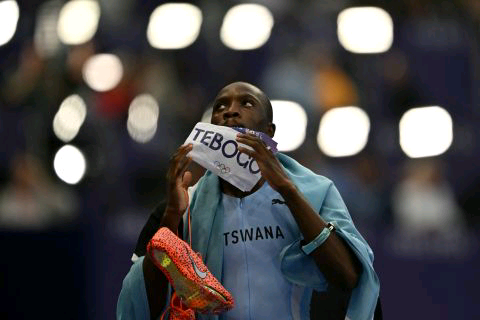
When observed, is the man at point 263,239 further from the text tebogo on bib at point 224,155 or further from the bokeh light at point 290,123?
the bokeh light at point 290,123

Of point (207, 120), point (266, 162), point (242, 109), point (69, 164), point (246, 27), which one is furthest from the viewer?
point (246, 27)

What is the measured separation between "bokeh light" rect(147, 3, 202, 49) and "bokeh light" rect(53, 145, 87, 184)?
161cm

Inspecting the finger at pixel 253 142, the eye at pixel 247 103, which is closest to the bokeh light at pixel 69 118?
the eye at pixel 247 103

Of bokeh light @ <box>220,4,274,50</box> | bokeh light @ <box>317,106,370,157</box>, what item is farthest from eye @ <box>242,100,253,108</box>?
bokeh light @ <box>220,4,274,50</box>

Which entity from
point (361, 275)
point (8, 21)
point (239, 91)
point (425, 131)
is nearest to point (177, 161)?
point (239, 91)

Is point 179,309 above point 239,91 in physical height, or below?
below

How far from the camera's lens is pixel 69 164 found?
8.07m

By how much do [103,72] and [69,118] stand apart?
0.84 metres

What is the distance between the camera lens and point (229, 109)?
3.93m

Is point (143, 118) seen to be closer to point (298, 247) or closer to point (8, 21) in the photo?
point (8, 21)

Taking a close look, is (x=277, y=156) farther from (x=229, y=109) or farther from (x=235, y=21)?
(x=235, y=21)

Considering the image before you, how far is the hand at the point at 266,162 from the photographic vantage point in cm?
365

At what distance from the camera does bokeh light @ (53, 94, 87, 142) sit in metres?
8.20

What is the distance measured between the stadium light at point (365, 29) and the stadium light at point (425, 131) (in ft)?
2.28
